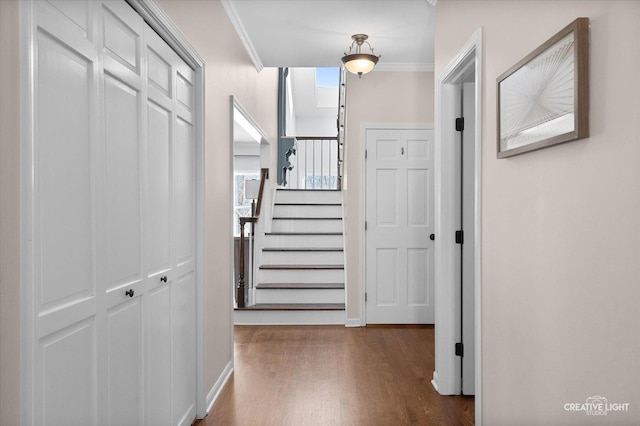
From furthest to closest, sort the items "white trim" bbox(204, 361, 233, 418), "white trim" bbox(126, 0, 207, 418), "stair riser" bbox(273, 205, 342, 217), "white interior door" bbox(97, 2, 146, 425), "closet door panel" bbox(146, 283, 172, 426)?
"stair riser" bbox(273, 205, 342, 217) → "white trim" bbox(204, 361, 233, 418) → "white trim" bbox(126, 0, 207, 418) → "closet door panel" bbox(146, 283, 172, 426) → "white interior door" bbox(97, 2, 146, 425)

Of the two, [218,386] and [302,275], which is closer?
[218,386]

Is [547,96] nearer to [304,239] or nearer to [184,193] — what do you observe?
[184,193]

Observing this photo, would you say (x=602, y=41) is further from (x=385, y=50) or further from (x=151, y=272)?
(x=385, y=50)

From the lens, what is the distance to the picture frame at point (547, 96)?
1.31 meters

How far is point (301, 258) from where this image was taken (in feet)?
17.9

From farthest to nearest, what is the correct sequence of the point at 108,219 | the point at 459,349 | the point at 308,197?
1. the point at 308,197
2. the point at 459,349
3. the point at 108,219

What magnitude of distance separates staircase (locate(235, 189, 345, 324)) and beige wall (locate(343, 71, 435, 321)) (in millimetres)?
378

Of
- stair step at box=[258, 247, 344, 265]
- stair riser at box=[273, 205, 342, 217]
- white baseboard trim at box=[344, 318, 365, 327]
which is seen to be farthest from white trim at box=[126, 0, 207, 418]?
stair riser at box=[273, 205, 342, 217]

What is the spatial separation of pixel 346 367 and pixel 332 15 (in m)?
2.59

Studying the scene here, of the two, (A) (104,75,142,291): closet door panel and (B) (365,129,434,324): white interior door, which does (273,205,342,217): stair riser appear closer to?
(B) (365,129,434,324): white interior door

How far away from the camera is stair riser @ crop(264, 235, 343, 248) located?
574 cm

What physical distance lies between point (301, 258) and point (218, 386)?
2.58 metres

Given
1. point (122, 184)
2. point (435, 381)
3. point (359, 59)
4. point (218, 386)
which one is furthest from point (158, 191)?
point (359, 59)

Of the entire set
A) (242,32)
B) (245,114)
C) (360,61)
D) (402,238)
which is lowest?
(402,238)
